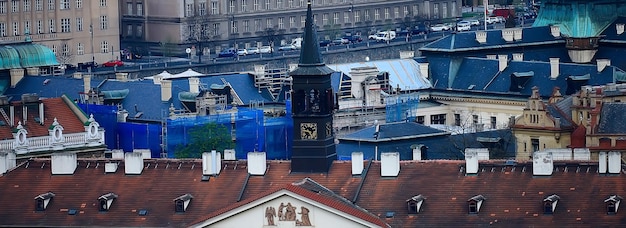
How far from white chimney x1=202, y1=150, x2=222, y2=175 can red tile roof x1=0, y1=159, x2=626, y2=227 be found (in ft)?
1.00

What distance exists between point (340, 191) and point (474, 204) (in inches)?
266

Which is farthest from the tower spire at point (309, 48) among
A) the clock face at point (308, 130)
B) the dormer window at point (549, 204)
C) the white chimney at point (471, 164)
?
the dormer window at point (549, 204)

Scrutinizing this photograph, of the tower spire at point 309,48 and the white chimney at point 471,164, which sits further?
the tower spire at point 309,48

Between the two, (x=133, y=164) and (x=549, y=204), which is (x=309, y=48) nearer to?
(x=133, y=164)

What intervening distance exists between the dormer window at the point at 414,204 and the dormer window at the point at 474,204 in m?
2.08

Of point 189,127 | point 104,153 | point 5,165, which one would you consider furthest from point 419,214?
point 189,127

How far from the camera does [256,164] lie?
148m

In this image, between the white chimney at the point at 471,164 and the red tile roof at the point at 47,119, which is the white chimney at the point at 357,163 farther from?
the red tile roof at the point at 47,119

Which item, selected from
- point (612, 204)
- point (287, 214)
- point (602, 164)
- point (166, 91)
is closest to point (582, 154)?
point (602, 164)

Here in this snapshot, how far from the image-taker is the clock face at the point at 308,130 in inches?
5930

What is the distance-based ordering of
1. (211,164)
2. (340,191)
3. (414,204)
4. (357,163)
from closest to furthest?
(414,204), (340,191), (357,163), (211,164)

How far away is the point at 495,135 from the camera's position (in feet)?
624

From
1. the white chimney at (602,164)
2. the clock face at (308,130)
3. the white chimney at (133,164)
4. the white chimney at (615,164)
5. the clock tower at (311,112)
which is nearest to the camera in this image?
the white chimney at (615,164)

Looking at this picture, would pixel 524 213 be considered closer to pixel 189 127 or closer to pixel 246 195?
pixel 246 195
